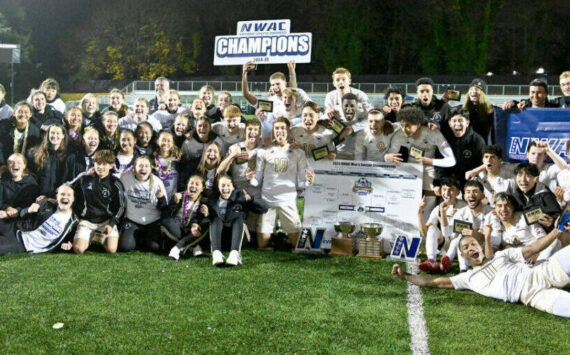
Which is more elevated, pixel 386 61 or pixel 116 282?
pixel 386 61

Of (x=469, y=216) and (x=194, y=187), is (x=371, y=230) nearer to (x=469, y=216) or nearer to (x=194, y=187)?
(x=469, y=216)

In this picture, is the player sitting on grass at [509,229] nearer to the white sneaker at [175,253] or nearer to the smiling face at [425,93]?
the smiling face at [425,93]

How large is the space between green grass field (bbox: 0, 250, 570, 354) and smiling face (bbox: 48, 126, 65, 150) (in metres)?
1.61

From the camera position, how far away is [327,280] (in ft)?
20.5

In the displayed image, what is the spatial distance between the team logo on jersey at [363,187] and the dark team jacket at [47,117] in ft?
13.8

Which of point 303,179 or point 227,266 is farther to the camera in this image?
point 303,179

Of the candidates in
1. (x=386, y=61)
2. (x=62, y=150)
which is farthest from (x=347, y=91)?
(x=386, y=61)

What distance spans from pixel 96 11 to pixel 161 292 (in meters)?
50.6

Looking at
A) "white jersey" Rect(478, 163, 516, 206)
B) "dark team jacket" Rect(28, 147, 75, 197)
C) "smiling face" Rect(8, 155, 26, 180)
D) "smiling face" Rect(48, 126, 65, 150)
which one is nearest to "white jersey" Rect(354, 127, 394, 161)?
"white jersey" Rect(478, 163, 516, 206)

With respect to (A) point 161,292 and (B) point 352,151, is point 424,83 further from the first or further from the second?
(A) point 161,292

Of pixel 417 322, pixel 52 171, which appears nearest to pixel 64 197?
pixel 52 171

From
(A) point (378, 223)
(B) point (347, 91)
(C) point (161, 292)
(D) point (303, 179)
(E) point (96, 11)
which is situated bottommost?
(C) point (161, 292)

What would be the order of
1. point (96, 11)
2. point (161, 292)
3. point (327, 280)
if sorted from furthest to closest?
point (96, 11) → point (327, 280) → point (161, 292)

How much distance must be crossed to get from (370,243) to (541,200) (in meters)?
2.05
